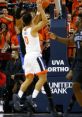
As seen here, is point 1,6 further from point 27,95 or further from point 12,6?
point 27,95

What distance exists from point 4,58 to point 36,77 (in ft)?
3.83

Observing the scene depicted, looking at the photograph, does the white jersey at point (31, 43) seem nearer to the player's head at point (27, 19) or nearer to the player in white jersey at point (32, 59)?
the player in white jersey at point (32, 59)

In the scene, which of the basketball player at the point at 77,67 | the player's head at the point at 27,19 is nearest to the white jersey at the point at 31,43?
the player's head at the point at 27,19

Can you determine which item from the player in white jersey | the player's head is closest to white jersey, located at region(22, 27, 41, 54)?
the player in white jersey

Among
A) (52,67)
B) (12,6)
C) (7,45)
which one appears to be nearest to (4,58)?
(7,45)

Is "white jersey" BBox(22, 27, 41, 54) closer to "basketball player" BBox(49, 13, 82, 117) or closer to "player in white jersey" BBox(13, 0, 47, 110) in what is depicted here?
"player in white jersey" BBox(13, 0, 47, 110)

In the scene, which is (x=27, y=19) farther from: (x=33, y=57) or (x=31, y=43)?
(x=33, y=57)

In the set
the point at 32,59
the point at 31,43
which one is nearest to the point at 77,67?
the point at 32,59

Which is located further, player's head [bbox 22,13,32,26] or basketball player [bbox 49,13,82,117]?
player's head [bbox 22,13,32,26]

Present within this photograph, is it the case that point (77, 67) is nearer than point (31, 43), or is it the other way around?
point (77, 67)

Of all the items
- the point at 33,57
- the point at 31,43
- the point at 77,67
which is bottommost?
the point at 77,67

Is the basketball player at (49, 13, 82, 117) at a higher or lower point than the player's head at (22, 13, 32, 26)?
lower

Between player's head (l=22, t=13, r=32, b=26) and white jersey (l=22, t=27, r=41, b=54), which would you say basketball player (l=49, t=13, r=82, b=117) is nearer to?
white jersey (l=22, t=27, r=41, b=54)

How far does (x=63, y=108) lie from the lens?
9.38 meters
